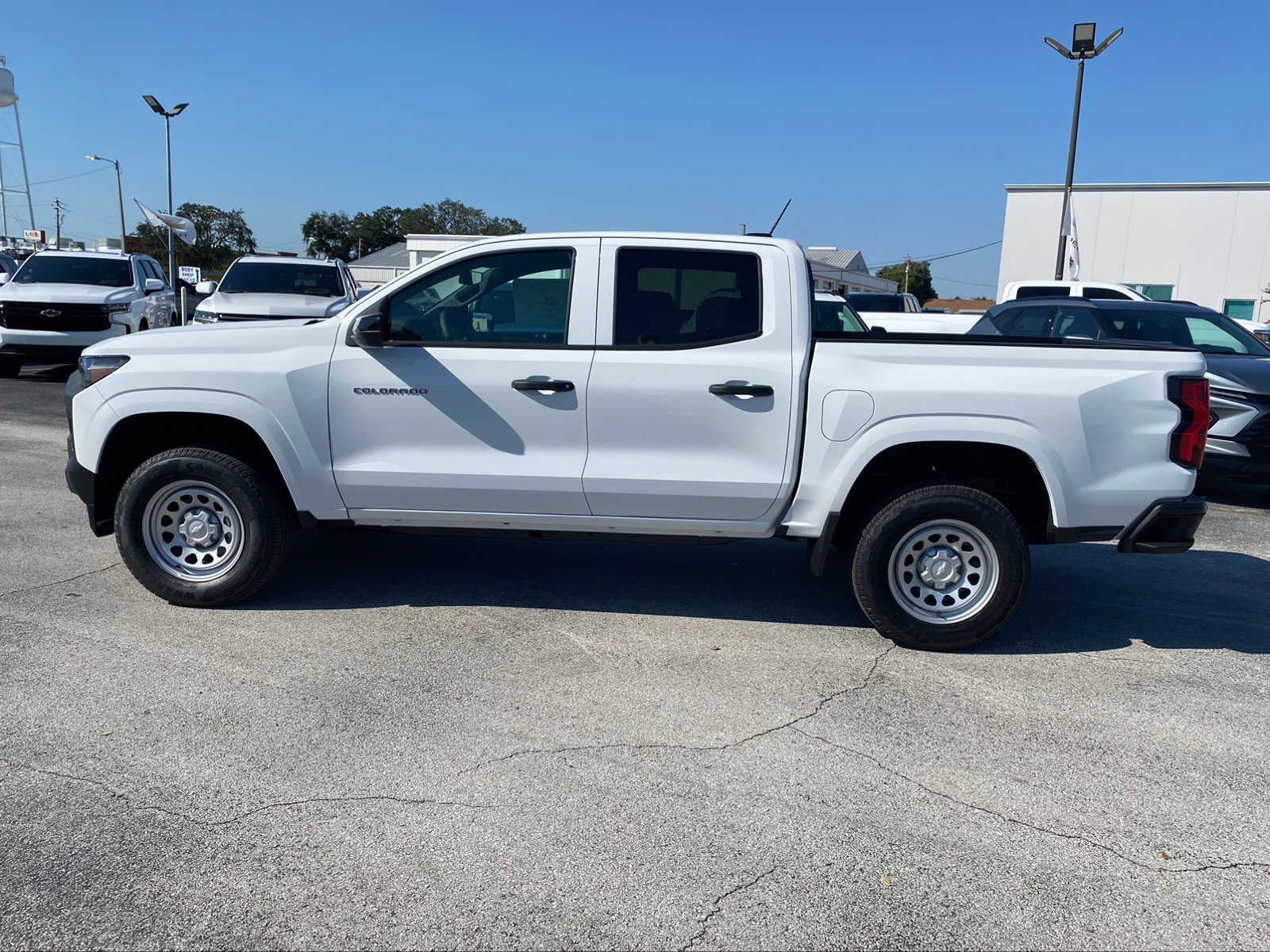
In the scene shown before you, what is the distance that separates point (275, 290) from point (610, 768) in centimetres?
1285

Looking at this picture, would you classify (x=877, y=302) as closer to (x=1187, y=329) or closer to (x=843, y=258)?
(x=1187, y=329)

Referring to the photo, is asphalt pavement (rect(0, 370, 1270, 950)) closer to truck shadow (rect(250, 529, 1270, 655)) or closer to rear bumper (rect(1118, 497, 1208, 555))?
truck shadow (rect(250, 529, 1270, 655))

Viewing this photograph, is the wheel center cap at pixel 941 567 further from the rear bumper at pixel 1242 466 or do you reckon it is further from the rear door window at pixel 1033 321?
the rear door window at pixel 1033 321

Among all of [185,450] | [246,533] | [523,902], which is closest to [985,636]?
[523,902]

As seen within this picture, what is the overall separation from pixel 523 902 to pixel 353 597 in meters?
2.98

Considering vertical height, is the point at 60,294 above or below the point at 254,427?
above

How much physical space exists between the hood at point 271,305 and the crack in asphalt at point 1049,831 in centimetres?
1054

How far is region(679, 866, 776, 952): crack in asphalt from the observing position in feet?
8.86

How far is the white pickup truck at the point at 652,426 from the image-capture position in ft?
15.5

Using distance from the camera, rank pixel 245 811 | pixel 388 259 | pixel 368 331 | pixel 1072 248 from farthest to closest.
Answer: pixel 388 259 < pixel 1072 248 < pixel 368 331 < pixel 245 811

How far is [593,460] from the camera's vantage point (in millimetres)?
4910

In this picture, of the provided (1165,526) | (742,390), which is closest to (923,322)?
(1165,526)

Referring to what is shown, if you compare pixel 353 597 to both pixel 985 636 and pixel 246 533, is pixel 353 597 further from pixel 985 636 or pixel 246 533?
pixel 985 636

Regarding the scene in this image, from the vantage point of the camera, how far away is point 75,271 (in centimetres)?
1516
